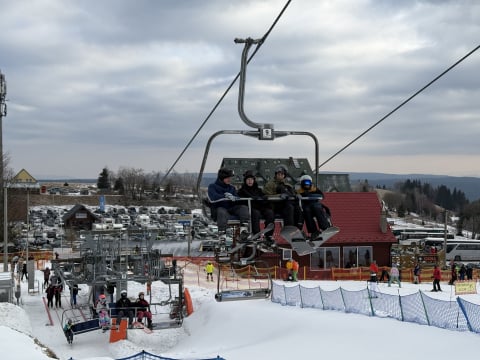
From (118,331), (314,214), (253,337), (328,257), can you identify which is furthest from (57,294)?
(314,214)

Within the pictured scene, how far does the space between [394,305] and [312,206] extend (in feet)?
28.9

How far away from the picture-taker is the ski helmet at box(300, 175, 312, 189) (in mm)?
10359

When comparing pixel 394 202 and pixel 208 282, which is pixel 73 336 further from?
pixel 394 202

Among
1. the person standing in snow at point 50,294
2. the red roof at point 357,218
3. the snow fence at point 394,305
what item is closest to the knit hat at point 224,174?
the snow fence at point 394,305

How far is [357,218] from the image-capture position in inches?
1447

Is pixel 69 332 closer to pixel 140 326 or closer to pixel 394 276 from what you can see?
pixel 140 326

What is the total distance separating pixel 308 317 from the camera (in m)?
18.6

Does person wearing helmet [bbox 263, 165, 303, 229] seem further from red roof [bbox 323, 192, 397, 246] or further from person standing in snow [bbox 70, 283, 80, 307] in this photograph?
red roof [bbox 323, 192, 397, 246]

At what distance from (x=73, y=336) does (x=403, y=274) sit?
19.0 m

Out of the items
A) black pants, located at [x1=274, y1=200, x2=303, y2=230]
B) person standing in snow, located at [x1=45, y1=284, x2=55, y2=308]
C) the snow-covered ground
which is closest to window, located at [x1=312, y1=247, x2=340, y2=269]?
the snow-covered ground

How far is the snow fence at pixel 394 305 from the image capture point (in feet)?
50.3

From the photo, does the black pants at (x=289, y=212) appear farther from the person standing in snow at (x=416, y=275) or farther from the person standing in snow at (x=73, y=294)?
the person standing in snow at (x=416, y=275)

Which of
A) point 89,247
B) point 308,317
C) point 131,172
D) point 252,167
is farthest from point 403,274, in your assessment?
point 131,172

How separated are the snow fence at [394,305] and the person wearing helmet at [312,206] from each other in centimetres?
666
